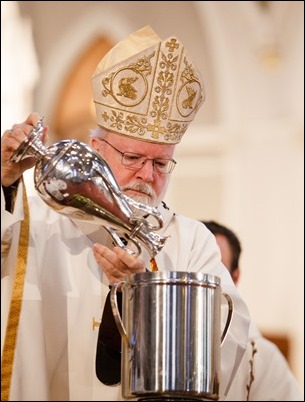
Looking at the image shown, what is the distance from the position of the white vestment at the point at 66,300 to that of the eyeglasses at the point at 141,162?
27 centimetres

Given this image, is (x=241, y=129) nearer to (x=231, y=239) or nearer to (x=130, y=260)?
(x=231, y=239)

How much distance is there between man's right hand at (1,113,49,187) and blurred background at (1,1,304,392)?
588 cm

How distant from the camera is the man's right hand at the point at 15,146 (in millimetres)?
3738

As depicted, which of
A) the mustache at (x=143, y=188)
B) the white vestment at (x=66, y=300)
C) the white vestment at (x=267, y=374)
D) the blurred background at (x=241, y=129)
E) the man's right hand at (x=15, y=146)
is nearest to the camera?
the man's right hand at (x=15, y=146)

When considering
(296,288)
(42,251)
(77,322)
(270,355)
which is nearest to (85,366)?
(77,322)

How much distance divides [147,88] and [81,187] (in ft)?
3.46

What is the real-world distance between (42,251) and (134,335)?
984 millimetres

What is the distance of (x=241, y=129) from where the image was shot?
10727mm

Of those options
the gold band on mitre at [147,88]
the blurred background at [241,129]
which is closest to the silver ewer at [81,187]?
the gold band on mitre at [147,88]

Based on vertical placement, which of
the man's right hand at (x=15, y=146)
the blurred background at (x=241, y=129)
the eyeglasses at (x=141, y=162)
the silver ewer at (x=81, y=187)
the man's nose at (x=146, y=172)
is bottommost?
the silver ewer at (x=81, y=187)

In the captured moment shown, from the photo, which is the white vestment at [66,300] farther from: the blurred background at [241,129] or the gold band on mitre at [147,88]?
the blurred background at [241,129]

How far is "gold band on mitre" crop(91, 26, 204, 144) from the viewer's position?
4.55 metres

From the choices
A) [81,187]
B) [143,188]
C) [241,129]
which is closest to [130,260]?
[81,187]

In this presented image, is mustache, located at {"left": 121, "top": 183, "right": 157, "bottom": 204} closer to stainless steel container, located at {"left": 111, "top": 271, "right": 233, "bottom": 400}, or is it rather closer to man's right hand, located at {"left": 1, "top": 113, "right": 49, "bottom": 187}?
man's right hand, located at {"left": 1, "top": 113, "right": 49, "bottom": 187}
